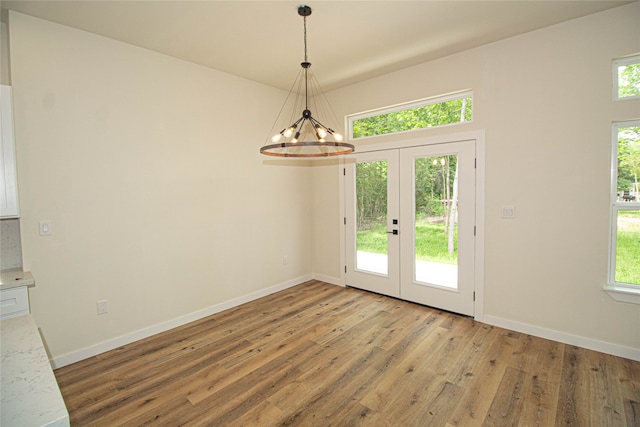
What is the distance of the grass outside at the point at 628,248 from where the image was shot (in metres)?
2.74

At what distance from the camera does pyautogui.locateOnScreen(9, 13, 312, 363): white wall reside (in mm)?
2693

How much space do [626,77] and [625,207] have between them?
1137 mm

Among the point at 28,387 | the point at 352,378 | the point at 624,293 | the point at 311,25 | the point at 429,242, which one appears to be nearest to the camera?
the point at 28,387

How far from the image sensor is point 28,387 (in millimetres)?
1182

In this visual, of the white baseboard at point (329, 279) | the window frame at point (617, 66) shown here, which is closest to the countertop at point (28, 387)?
the white baseboard at point (329, 279)

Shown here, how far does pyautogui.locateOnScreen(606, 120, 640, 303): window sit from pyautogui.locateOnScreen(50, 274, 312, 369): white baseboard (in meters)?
3.87

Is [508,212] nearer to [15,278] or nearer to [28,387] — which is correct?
[28,387]

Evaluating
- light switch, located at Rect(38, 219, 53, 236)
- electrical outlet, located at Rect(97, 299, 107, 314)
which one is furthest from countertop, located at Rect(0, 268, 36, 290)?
electrical outlet, located at Rect(97, 299, 107, 314)

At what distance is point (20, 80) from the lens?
8.45 ft

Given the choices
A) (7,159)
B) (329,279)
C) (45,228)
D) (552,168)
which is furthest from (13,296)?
(552,168)

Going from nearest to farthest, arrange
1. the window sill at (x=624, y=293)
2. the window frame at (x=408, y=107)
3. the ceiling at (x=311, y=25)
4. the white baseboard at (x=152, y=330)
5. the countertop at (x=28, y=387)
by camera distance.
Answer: the countertop at (x=28, y=387) < the ceiling at (x=311, y=25) < the window sill at (x=624, y=293) < the white baseboard at (x=152, y=330) < the window frame at (x=408, y=107)

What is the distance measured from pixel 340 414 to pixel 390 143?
3157mm

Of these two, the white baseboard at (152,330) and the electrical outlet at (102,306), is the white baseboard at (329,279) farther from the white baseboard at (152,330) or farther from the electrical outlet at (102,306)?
the electrical outlet at (102,306)

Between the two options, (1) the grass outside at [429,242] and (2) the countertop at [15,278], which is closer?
(2) the countertop at [15,278]
